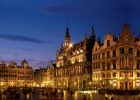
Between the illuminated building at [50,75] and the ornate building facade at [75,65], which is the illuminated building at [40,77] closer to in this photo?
the illuminated building at [50,75]

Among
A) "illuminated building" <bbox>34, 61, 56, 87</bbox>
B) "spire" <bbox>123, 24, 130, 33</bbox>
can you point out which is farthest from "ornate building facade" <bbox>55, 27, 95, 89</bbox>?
"spire" <bbox>123, 24, 130, 33</bbox>

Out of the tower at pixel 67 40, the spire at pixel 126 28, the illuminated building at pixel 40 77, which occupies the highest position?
the tower at pixel 67 40

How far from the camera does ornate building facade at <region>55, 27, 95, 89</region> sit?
119m

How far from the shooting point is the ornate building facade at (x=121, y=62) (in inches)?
3541

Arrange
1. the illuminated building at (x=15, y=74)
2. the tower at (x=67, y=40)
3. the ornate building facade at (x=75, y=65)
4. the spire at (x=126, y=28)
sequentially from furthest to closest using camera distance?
1. the illuminated building at (x=15, y=74)
2. the tower at (x=67, y=40)
3. the ornate building facade at (x=75, y=65)
4. the spire at (x=126, y=28)

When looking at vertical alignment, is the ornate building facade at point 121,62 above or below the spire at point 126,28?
below

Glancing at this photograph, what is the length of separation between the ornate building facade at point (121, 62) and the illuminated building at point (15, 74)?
83063 mm

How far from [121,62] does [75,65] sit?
136ft

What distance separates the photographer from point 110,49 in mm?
97250

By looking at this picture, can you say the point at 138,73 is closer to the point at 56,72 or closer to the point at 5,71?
the point at 56,72

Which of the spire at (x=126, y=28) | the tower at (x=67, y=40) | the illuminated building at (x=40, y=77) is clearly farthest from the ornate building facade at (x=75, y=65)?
the spire at (x=126, y=28)

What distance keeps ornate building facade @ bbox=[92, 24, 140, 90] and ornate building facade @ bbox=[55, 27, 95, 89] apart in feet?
57.9

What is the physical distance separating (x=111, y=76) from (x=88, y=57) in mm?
28856

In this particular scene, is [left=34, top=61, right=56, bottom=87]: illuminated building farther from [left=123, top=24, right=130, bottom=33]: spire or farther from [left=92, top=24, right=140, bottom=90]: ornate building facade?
[left=123, top=24, right=130, bottom=33]: spire
